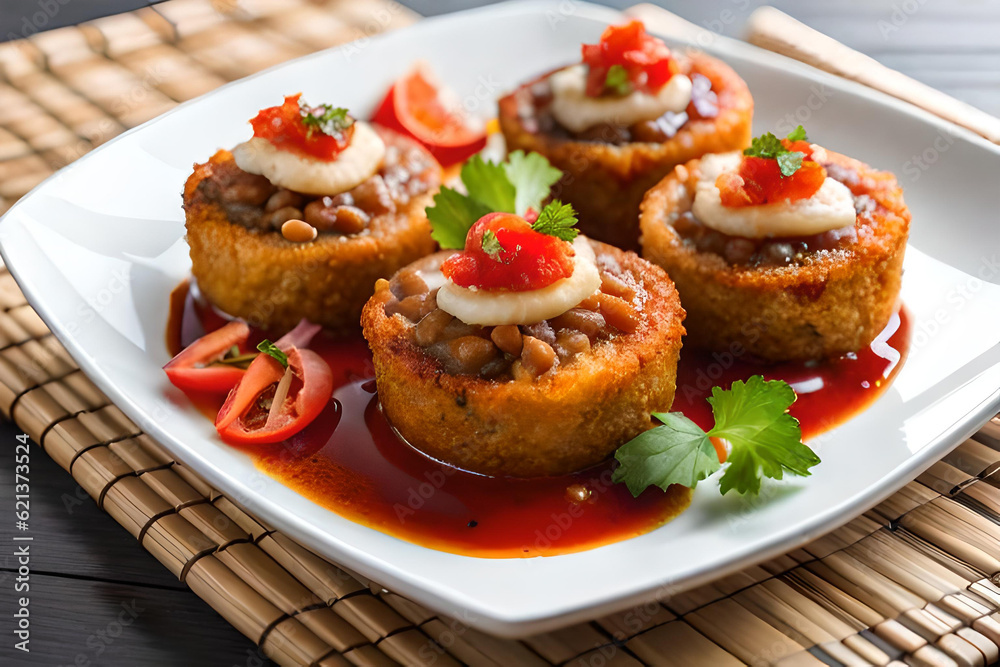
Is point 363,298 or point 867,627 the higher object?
point 867,627

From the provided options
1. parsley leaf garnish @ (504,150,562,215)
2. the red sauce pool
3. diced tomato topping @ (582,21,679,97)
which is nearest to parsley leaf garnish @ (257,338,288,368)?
the red sauce pool

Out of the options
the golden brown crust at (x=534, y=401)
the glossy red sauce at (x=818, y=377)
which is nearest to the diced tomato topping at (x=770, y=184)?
the golden brown crust at (x=534, y=401)

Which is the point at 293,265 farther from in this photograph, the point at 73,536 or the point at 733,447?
the point at 733,447

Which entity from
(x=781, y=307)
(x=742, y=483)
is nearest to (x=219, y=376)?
(x=742, y=483)

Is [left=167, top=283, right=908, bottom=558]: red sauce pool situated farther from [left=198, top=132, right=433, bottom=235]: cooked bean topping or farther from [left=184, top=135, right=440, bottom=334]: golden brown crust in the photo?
[left=198, top=132, right=433, bottom=235]: cooked bean topping

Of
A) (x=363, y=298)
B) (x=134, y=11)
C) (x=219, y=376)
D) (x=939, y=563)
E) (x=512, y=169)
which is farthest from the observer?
(x=134, y=11)

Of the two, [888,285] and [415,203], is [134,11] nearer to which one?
[415,203]
